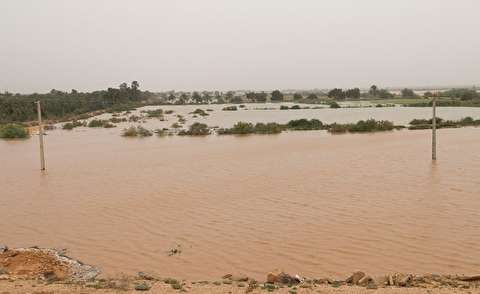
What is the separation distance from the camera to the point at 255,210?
30.1 ft

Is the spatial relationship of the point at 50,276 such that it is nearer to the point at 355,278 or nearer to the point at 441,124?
the point at 355,278

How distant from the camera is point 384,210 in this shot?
883 cm

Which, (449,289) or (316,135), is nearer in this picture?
(449,289)

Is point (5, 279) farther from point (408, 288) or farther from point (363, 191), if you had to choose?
point (363, 191)

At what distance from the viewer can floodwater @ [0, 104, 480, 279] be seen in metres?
6.44

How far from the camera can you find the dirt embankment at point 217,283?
4801 mm

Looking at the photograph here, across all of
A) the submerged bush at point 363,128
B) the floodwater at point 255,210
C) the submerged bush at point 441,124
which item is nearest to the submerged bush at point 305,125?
the submerged bush at point 363,128

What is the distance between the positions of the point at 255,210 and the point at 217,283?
3.96 metres

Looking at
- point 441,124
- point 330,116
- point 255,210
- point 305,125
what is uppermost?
point 330,116

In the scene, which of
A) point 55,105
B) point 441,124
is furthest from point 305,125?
point 55,105

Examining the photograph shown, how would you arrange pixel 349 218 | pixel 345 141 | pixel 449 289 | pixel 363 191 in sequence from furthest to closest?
pixel 345 141 → pixel 363 191 → pixel 349 218 → pixel 449 289

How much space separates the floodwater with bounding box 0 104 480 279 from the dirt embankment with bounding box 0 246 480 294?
19.5 inches

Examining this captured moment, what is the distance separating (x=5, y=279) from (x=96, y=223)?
3310mm

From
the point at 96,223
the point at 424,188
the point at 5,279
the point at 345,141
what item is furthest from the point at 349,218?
the point at 345,141
